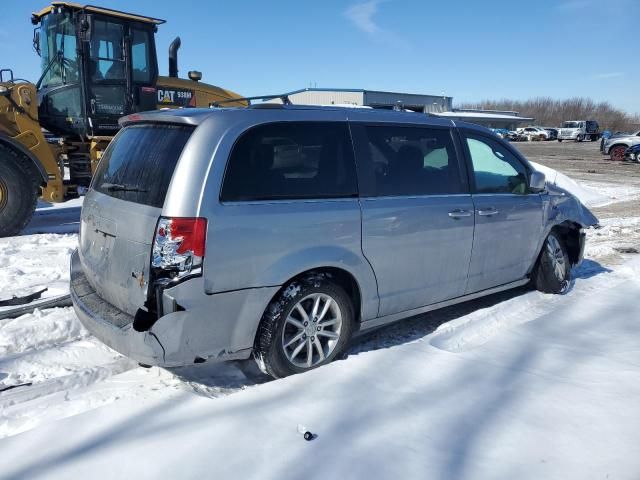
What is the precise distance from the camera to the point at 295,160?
11.7 feet

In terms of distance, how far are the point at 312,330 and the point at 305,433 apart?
0.92m

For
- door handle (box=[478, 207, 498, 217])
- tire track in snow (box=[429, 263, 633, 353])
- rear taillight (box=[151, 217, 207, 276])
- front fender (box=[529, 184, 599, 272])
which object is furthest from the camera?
front fender (box=[529, 184, 599, 272])

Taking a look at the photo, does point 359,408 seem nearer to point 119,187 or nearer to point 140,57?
point 119,187

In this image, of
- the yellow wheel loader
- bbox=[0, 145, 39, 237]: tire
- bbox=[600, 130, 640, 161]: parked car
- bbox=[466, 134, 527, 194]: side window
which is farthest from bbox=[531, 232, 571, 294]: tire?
bbox=[600, 130, 640, 161]: parked car

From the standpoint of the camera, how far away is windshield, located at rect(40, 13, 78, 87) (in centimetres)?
892

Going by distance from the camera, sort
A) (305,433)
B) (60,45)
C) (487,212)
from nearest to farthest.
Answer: (305,433) < (487,212) < (60,45)

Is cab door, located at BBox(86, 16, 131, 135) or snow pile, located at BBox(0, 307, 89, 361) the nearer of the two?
snow pile, located at BBox(0, 307, 89, 361)

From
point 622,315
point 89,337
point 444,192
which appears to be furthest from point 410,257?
point 89,337

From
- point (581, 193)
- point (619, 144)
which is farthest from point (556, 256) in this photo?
point (619, 144)

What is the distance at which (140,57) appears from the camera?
9688 millimetres

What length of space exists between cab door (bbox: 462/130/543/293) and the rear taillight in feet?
8.01

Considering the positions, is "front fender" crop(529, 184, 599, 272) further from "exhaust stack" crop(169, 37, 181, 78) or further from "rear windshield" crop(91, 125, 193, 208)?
"exhaust stack" crop(169, 37, 181, 78)

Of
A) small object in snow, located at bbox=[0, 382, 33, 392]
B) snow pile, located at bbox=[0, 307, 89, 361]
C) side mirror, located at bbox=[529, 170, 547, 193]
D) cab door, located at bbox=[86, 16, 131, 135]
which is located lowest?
small object in snow, located at bbox=[0, 382, 33, 392]

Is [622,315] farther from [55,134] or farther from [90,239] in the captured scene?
[55,134]
